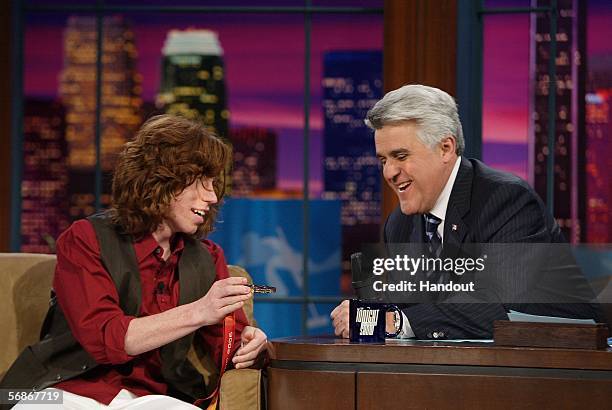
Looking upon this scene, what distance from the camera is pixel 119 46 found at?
5.97 meters

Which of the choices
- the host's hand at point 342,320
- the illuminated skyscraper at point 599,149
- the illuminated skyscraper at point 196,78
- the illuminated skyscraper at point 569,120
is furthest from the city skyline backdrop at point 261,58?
the host's hand at point 342,320

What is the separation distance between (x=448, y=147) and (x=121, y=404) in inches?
49.2

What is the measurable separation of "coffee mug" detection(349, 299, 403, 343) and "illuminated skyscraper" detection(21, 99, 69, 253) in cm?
317

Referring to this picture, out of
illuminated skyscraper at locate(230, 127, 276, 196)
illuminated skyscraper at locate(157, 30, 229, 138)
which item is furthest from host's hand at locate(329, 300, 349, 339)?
illuminated skyscraper at locate(157, 30, 229, 138)

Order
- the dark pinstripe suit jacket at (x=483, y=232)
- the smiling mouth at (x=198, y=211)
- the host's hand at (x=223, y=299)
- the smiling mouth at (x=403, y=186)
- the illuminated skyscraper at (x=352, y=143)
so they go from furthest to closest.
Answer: the illuminated skyscraper at (x=352, y=143) < the smiling mouth at (x=403, y=186) < the smiling mouth at (x=198, y=211) < the dark pinstripe suit jacket at (x=483, y=232) < the host's hand at (x=223, y=299)

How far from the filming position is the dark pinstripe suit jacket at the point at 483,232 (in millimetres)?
3180

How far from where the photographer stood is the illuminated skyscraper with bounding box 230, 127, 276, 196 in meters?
6.00

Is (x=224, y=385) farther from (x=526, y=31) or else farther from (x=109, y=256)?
(x=526, y=31)

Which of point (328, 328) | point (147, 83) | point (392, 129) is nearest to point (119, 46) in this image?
point (147, 83)

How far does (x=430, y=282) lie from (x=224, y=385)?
657mm

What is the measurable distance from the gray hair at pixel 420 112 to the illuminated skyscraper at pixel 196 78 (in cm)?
261

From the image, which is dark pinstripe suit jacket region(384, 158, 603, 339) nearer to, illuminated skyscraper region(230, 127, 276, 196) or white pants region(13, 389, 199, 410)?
white pants region(13, 389, 199, 410)

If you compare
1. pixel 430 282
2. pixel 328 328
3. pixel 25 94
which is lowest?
pixel 328 328

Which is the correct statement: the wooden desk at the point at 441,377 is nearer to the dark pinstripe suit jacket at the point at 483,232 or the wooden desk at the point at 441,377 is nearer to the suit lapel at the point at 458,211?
the dark pinstripe suit jacket at the point at 483,232
